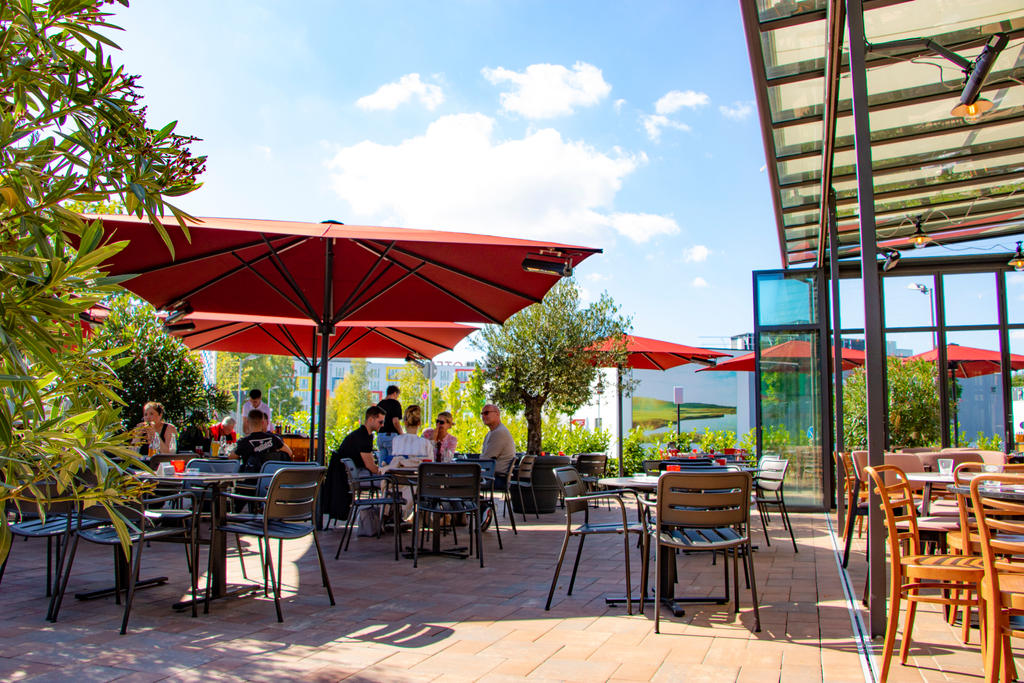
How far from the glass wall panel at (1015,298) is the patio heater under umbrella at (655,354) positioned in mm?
3643

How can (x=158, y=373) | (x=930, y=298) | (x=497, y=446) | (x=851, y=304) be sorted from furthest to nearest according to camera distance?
(x=158, y=373)
(x=851, y=304)
(x=930, y=298)
(x=497, y=446)

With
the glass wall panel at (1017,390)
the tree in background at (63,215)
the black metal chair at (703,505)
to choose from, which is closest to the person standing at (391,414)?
the black metal chair at (703,505)

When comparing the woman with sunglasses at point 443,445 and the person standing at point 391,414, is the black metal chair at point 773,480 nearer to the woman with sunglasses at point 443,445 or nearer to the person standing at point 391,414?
the woman with sunglasses at point 443,445

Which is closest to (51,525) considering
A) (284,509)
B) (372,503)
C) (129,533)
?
(129,533)

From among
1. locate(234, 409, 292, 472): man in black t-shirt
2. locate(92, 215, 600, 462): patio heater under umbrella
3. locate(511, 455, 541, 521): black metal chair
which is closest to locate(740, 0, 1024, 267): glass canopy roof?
locate(92, 215, 600, 462): patio heater under umbrella

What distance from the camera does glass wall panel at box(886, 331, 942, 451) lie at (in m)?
9.87

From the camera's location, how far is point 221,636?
359 cm

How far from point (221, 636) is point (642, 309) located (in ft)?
26.0

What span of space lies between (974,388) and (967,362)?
347 mm

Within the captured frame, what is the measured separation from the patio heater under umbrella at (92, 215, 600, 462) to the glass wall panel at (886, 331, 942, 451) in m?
6.17

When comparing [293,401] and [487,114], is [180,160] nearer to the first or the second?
[487,114]

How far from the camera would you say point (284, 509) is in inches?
159

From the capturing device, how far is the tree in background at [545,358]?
33.4 ft

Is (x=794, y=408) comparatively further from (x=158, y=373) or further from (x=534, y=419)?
(x=158, y=373)
